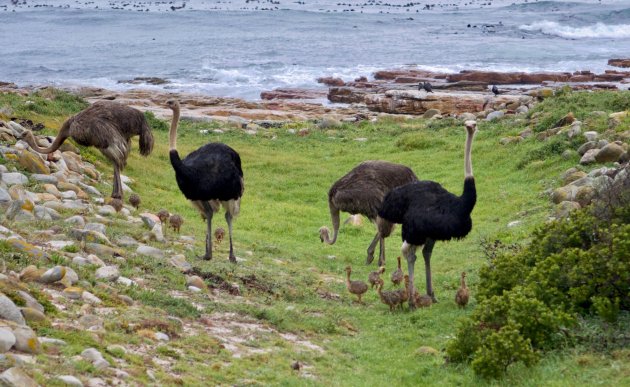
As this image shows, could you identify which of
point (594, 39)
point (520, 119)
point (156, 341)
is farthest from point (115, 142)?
point (594, 39)

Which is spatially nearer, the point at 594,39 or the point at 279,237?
the point at 279,237

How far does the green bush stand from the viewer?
320 inches

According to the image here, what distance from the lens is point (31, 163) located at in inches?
594

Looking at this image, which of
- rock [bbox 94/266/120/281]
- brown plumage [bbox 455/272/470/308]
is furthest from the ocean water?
rock [bbox 94/266/120/281]

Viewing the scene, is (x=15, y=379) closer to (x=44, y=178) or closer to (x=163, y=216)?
(x=163, y=216)

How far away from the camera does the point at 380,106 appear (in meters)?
39.4

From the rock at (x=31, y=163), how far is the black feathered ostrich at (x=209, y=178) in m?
2.79

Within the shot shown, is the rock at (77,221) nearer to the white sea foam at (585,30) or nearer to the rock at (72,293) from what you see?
the rock at (72,293)

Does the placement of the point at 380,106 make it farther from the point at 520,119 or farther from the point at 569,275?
the point at 569,275

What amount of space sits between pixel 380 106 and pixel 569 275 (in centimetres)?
3063

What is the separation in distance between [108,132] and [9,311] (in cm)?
890

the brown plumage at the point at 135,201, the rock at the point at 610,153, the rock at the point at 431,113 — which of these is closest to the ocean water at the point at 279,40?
the rock at the point at 431,113

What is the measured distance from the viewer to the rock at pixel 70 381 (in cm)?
664

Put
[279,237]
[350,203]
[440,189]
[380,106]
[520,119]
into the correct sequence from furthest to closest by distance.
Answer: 1. [380,106]
2. [520,119]
3. [279,237]
4. [350,203]
5. [440,189]
